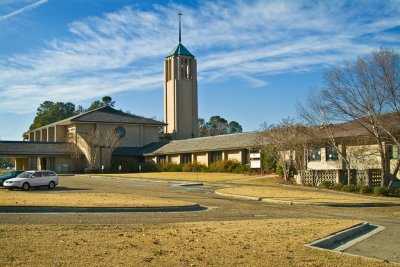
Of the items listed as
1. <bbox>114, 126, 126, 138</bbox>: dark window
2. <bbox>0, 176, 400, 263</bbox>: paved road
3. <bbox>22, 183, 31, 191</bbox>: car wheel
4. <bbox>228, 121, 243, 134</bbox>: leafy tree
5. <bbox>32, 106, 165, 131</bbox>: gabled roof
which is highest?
<bbox>228, 121, 243, 134</bbox>: leafy tree

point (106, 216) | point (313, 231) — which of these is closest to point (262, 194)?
point (106, 216)

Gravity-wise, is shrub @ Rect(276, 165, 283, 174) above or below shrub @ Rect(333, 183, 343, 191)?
above

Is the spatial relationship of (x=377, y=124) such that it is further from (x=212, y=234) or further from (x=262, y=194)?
(x=212, y=234)

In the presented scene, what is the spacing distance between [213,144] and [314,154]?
19.2 metres

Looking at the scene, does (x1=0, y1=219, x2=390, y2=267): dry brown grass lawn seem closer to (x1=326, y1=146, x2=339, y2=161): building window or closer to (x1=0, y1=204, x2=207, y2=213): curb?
(x1=0, y1=204, x2=207, y2=213): curb

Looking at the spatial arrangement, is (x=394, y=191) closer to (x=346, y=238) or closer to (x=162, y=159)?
(x=346, y=238)

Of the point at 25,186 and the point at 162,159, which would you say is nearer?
the point at 25,186

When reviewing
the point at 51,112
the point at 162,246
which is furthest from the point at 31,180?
the point at 51,112

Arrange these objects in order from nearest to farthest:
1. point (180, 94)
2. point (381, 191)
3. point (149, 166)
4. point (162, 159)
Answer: point (381, 191) → point (149, 166) → point (162, 159) → point (180, 94)

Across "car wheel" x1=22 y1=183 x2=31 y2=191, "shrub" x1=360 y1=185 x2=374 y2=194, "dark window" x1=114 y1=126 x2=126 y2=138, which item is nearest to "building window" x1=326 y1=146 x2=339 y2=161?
"shrub" x1=360 y1=185 x2=374 y2=194

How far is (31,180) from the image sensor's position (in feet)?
106

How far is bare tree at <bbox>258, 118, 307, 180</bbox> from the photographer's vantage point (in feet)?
126

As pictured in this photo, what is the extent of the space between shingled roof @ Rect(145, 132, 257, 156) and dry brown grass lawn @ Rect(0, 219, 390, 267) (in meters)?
37.1

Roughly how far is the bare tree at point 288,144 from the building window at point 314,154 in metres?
1.40
